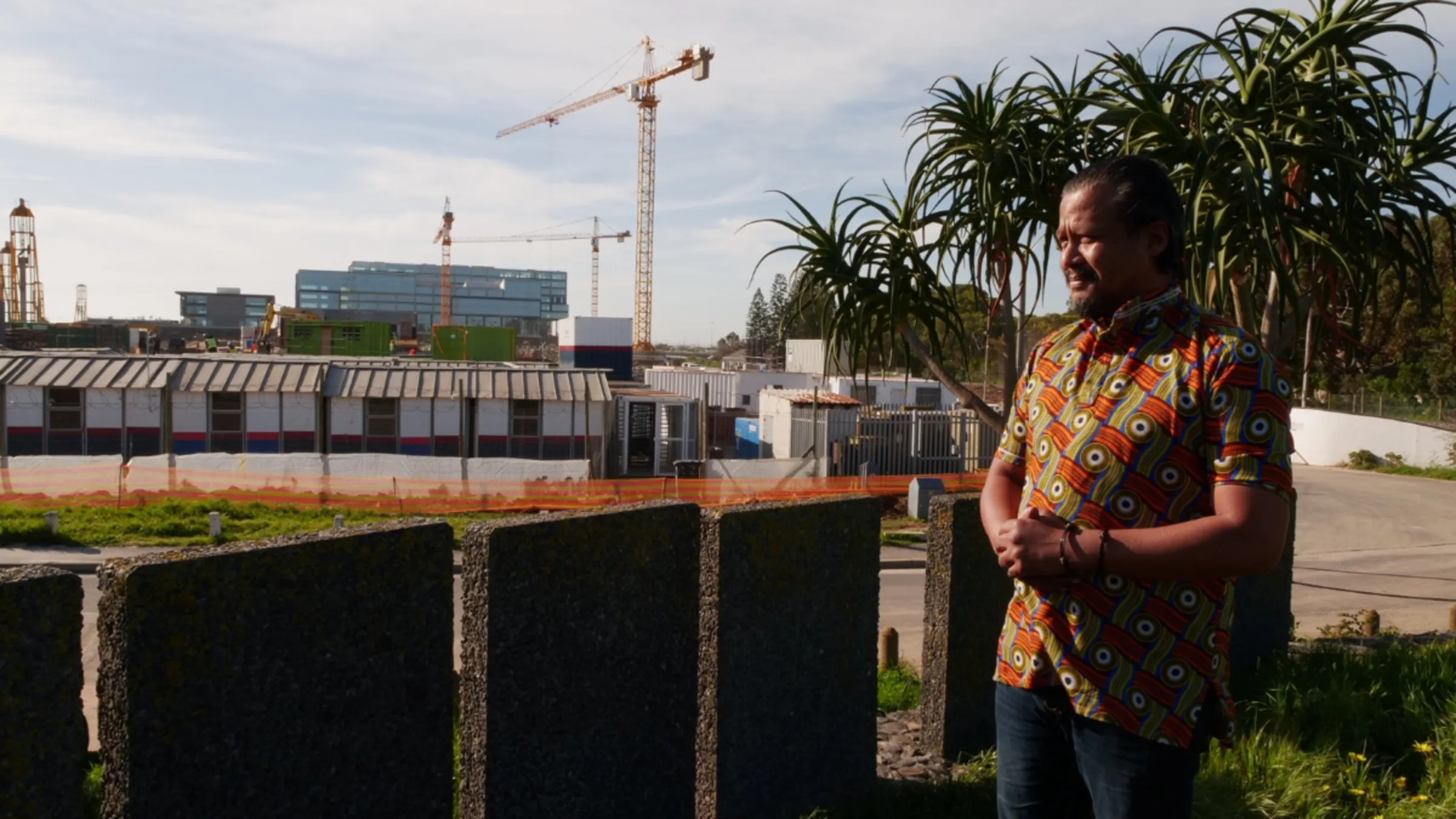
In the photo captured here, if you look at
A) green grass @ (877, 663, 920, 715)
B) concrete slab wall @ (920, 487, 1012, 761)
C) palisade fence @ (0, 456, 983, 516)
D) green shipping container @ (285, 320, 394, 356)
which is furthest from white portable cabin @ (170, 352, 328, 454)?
green shipping container @ (285, 320, 394, 356)

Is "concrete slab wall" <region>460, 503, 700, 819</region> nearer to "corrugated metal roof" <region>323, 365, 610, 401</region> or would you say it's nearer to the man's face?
the man's face

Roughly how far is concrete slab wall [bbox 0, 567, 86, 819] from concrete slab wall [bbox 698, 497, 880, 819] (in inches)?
73.4

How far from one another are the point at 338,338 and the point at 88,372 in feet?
101

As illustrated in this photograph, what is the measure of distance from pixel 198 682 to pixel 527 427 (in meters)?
24.6

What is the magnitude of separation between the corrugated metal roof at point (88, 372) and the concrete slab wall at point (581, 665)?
24.7 metres

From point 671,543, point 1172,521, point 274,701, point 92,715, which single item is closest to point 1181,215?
point 1172,521

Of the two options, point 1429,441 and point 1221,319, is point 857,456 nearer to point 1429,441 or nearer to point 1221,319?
point 1429,441

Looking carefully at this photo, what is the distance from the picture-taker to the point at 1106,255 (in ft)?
7.89

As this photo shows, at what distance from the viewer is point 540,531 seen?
335cm

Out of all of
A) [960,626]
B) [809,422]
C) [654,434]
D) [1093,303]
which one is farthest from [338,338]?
[1093,303]

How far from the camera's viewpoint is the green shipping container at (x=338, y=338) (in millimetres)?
54812

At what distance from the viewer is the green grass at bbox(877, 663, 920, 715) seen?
631cm

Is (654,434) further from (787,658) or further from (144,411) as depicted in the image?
(787,658)

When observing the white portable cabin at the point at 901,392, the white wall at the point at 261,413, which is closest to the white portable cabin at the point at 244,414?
the white wall at the point at 261,413
